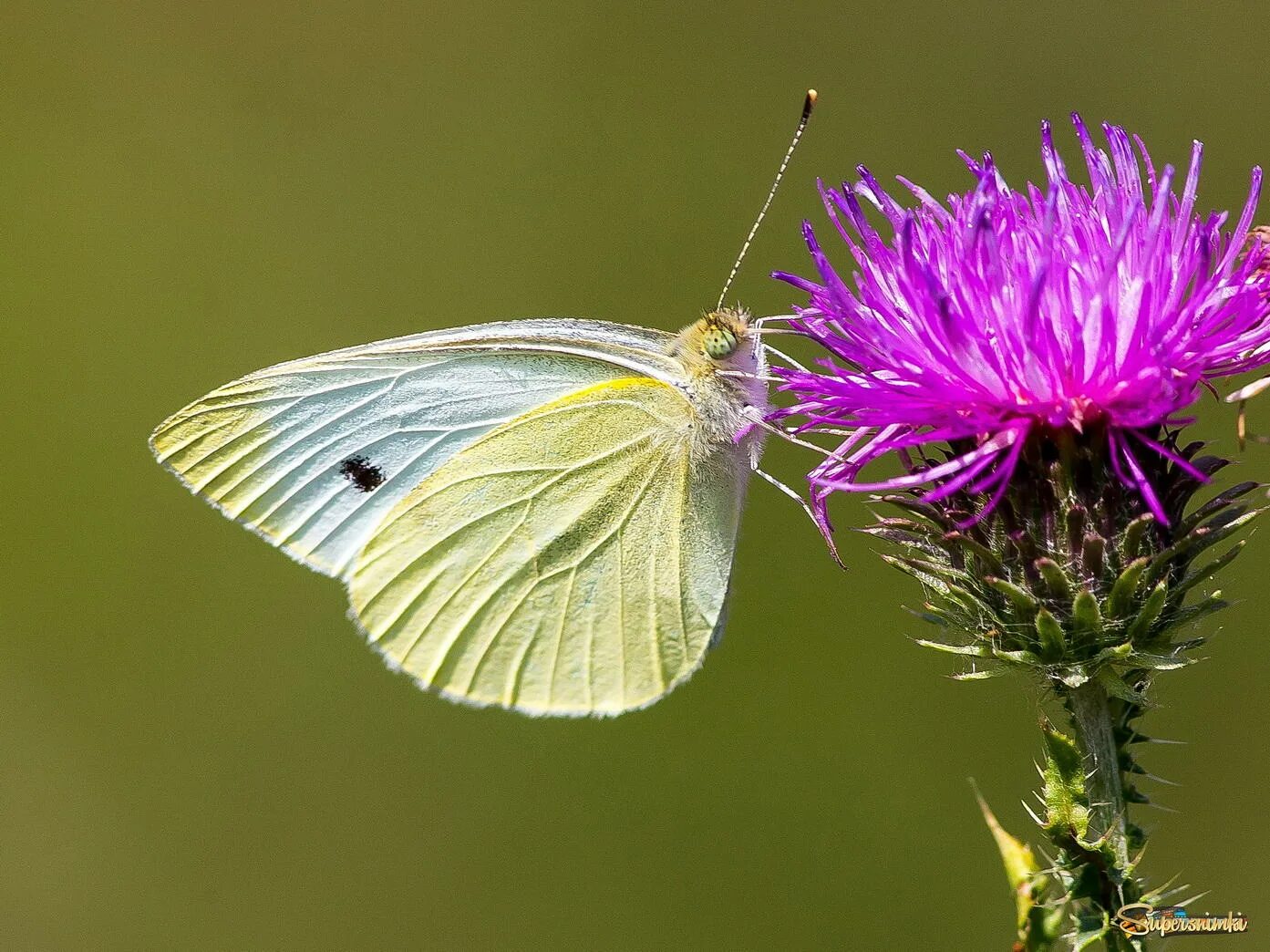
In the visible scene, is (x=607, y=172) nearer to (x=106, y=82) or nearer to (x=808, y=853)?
(x=106, y=82)

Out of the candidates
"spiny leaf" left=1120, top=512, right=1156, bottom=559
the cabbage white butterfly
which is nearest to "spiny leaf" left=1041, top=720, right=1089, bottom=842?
"spiny leaf" left=1120, top=512, right=1156, bottom=559

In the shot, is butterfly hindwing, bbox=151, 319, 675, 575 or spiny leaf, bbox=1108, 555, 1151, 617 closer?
spiny leaf, bbox=1108, 555, 1151, 617

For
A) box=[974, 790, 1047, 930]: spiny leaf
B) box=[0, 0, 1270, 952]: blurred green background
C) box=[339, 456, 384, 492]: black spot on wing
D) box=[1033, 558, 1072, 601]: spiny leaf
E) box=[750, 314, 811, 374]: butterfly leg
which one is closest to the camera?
box=[974, 790, 1047, 930]: spiny leaf

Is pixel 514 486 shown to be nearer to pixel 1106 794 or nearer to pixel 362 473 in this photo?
pixel 362 473

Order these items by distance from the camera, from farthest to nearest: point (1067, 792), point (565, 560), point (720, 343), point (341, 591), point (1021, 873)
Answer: point (341, 591), point (565, 560), point (720, 343), point (1021, 873), point (1067, 792)

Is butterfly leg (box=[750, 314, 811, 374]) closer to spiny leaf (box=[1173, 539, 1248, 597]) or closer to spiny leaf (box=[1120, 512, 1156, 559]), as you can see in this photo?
spiny leaf (box=[1120, 512, 1156, 559])

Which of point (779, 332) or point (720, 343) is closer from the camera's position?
point (779, 332)

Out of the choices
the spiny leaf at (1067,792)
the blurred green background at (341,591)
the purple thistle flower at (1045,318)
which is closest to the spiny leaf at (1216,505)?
the purple thistle flower at (1045,318)

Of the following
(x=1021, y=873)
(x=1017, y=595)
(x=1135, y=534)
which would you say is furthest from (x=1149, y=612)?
(x=1021, y=873)
